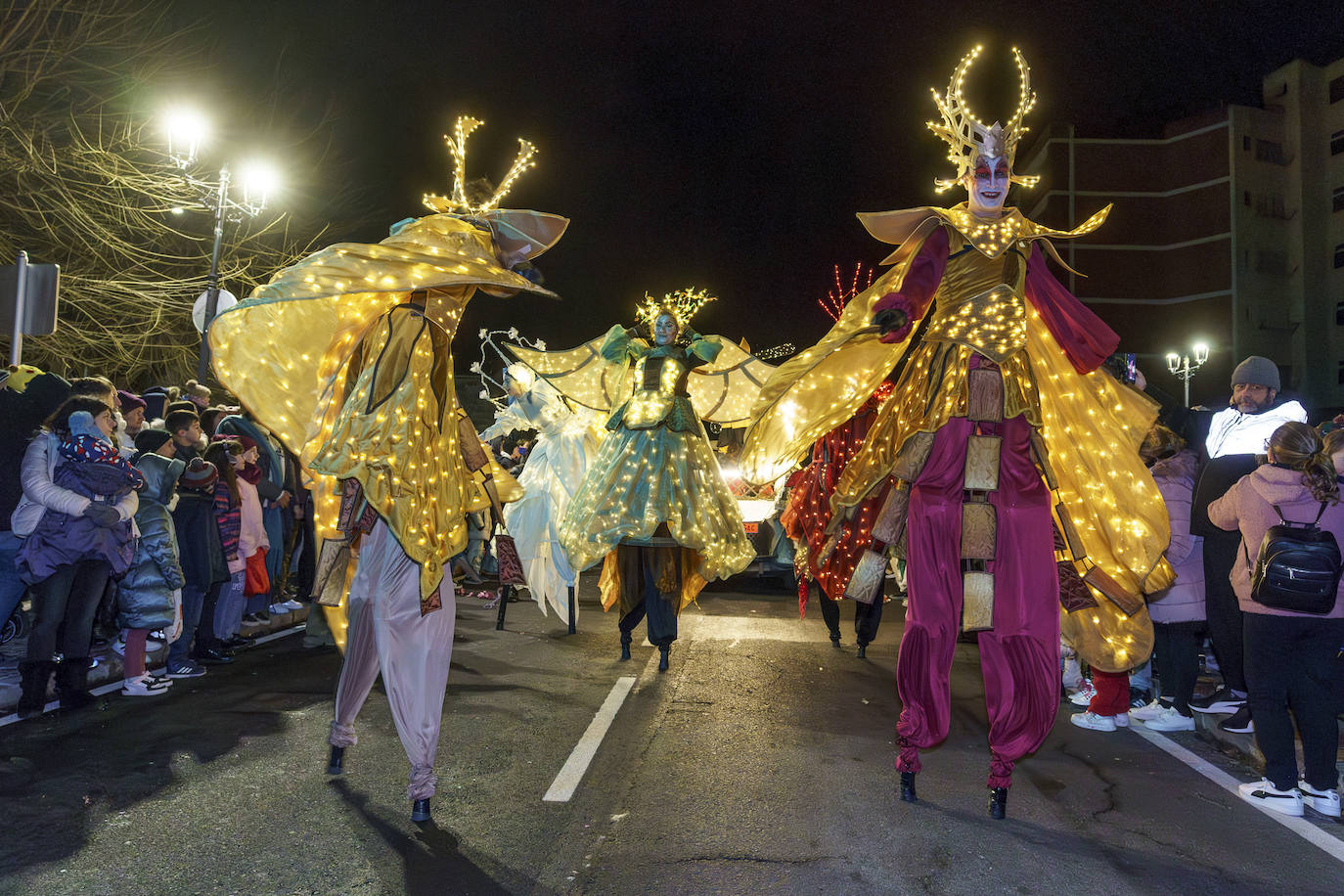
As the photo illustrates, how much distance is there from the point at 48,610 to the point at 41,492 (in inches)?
27.9

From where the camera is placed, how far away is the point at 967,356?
4570mm

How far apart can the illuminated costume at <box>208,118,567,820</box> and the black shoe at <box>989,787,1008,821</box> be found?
2.39 m

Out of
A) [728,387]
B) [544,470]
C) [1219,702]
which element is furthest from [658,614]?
[1219,702]

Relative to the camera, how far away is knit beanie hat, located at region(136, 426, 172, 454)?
681cm

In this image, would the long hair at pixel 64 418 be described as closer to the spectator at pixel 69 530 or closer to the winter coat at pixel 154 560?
the spectator at pixel 69 530

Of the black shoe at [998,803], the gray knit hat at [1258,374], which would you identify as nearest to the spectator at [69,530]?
the black shoe at [998,803]

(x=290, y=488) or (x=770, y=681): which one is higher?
(x=290, y=488)

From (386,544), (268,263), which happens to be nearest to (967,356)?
(386,544)

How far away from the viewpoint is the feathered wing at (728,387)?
8805mm

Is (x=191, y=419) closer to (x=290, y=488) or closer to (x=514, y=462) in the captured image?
(x=290, y=488)

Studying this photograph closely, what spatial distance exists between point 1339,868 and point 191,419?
710 centimetres

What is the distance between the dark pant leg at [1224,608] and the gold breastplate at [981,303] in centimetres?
254

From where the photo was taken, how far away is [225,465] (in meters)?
7.45

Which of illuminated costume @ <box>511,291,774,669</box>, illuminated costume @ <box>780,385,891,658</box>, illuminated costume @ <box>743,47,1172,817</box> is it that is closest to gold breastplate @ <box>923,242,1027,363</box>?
illuminated costume @ <box>743,47,1172,817</box>
